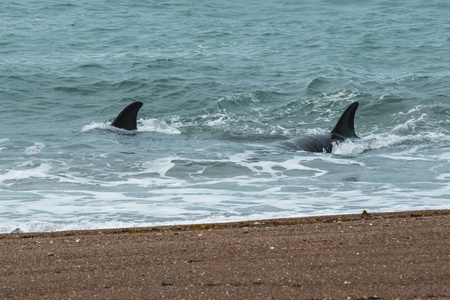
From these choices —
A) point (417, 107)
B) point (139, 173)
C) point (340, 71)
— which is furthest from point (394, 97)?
point (139, 173)

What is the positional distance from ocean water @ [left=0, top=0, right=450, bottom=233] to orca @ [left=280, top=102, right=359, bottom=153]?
27cm

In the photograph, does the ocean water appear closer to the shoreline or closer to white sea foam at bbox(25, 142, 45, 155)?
white sea foam at bbox(25, 142, 45, 155)

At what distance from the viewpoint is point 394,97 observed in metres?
19.7

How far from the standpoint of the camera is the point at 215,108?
1911 centimetres

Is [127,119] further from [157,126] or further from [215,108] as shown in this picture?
[215,108]

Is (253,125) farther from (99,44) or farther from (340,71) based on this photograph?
(99,44)

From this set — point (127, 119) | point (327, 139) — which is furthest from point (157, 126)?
point (327, 139)

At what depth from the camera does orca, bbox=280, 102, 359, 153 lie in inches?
527

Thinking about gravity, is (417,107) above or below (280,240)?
below

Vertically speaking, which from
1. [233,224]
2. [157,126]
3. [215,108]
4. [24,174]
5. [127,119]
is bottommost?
[157,126]

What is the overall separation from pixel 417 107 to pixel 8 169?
12.0 meters

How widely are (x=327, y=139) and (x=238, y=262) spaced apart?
890cm

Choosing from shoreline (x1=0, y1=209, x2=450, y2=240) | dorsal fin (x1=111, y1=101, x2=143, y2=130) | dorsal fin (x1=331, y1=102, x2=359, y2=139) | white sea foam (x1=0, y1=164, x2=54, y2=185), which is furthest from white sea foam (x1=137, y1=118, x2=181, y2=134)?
shoreline (x1=0, y1=209, x2=450, y2=240)

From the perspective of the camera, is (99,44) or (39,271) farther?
(99,44)
